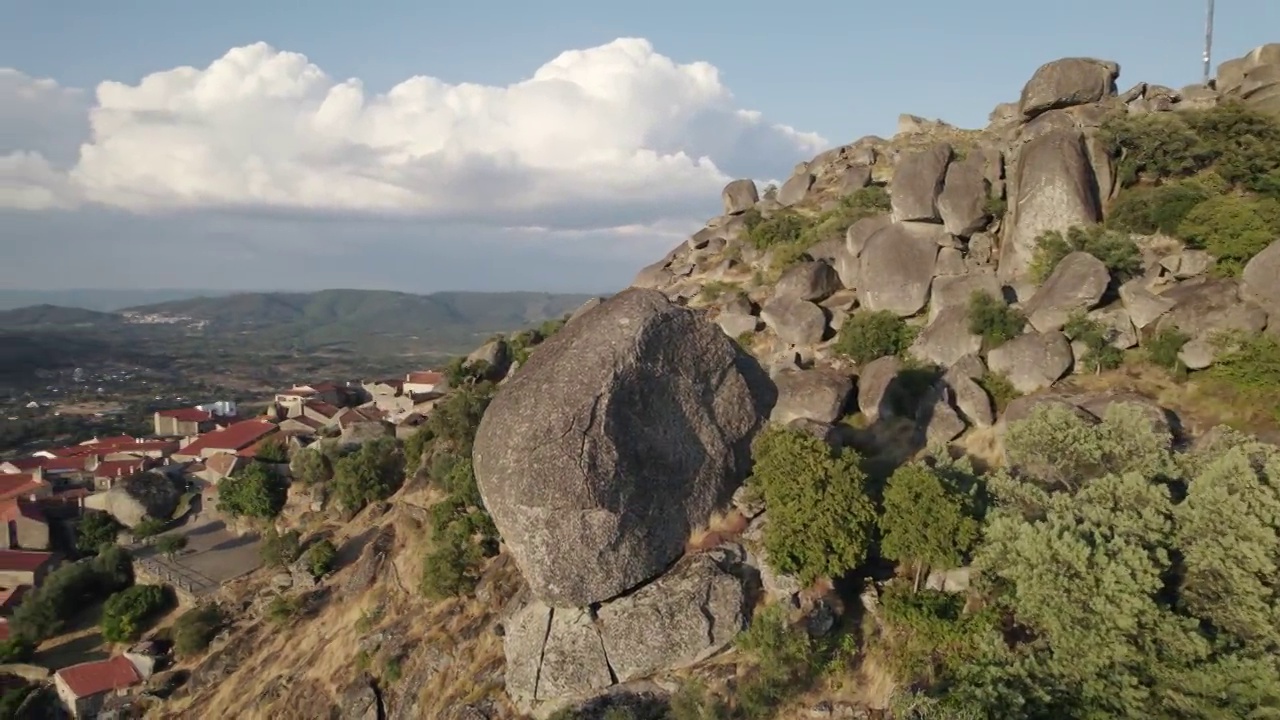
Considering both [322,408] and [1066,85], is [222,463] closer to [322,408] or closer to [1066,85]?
[322,408]

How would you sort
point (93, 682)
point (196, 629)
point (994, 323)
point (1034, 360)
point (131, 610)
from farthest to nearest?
point (131, 610), point (196, 629), point (93, 682), point (994, 323), point (1034, 360)

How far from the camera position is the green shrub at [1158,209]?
98.7 ft

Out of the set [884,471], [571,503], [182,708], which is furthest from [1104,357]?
[182,708]

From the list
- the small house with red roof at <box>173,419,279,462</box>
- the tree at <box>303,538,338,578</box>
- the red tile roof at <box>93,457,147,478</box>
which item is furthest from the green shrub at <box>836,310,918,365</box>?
the red tile roof at <box>93,457,147,478</box>

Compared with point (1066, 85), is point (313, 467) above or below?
below

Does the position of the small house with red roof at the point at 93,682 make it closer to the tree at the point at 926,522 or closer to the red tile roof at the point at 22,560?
the red tile roof at the point at 22,560

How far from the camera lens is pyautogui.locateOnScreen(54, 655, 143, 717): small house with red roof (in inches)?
1112

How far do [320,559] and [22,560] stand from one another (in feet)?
69.0

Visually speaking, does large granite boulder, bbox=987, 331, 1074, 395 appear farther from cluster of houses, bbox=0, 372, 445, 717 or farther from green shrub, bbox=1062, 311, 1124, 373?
cluster of houses, bbox=0, 372, 445, 717

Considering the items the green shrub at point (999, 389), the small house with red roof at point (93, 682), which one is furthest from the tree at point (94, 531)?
the green shrub at point (999, 389)

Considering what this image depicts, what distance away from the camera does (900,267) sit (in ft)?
109

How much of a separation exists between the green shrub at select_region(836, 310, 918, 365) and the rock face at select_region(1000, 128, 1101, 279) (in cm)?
525

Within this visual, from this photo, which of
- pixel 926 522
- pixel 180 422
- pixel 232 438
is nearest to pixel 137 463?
pixel 232 438

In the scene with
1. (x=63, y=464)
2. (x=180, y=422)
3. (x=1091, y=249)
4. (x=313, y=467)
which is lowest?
(x=63, y=464)
